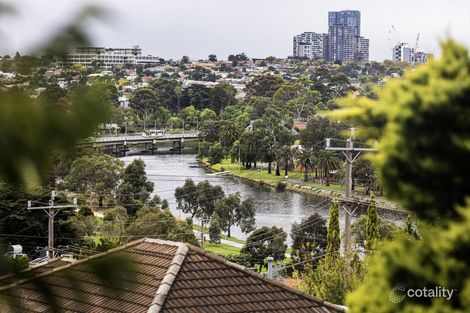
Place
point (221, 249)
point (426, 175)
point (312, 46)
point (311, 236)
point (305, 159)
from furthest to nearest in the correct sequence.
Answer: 1. point (312, 46)
2. point (305, 159)
3. point (221, 249)
4. point (311, 236)
5. point (426, 175)

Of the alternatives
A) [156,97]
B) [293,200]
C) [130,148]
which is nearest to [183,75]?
[156,97]

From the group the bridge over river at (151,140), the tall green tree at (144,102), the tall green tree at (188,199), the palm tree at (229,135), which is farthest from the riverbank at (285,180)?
the tall green tree at (144,102)

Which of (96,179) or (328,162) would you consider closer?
(96,179)

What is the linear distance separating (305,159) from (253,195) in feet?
9.32

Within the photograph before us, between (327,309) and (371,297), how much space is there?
2085 millimetres

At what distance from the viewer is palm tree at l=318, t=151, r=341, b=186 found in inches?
777

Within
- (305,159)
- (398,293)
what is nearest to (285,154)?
→ (305,159)

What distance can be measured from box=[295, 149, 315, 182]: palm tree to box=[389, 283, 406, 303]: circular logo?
19382 mm

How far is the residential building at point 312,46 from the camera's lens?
7050 cm

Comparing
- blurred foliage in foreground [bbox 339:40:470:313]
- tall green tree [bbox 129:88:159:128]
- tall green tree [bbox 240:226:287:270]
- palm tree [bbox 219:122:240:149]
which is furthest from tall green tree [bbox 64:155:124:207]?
tall green tree [bbox 129:88:159:128]

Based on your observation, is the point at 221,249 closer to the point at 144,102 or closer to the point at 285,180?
the point at 285,180

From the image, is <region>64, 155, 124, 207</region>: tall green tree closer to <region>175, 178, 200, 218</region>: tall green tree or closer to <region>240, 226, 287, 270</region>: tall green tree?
<region>175, 178, 200, 218</region>: tall green tree

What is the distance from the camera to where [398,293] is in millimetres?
1119

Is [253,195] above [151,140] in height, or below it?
below
